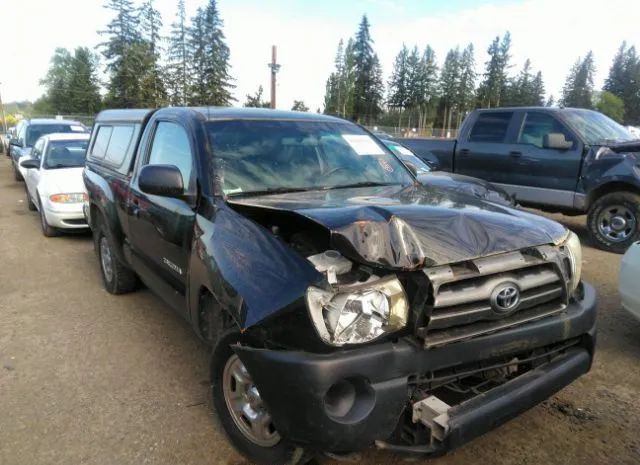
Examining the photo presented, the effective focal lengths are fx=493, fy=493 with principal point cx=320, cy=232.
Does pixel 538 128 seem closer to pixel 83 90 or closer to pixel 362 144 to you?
pixel 362 144

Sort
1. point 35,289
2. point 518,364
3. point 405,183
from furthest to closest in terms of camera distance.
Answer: point 35,289 < point 405,183 < point 518,364

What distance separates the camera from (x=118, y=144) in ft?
16.0

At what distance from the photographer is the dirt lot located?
105 inches

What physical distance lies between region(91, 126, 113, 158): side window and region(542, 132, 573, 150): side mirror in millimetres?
6039

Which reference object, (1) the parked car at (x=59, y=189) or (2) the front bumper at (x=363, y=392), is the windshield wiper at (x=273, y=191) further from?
(1) the parked car at (x=59, y=189)

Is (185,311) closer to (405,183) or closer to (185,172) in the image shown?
(185,172)

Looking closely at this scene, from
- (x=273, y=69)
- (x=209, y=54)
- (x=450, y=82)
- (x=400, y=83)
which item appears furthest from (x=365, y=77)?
(x=273, y=69)

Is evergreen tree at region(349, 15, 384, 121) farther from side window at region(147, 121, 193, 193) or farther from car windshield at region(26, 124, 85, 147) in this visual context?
side window at region(147, 121, 193, 193)

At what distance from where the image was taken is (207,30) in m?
61.3

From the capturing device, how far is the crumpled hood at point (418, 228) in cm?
214

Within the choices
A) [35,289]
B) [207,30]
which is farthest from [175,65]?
[35,289]

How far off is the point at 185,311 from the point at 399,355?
5.54 ft

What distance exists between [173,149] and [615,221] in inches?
248

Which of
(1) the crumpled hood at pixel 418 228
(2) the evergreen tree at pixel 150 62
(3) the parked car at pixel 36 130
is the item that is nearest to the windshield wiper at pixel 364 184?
(1) the crumpled hood at pixel 418 228
